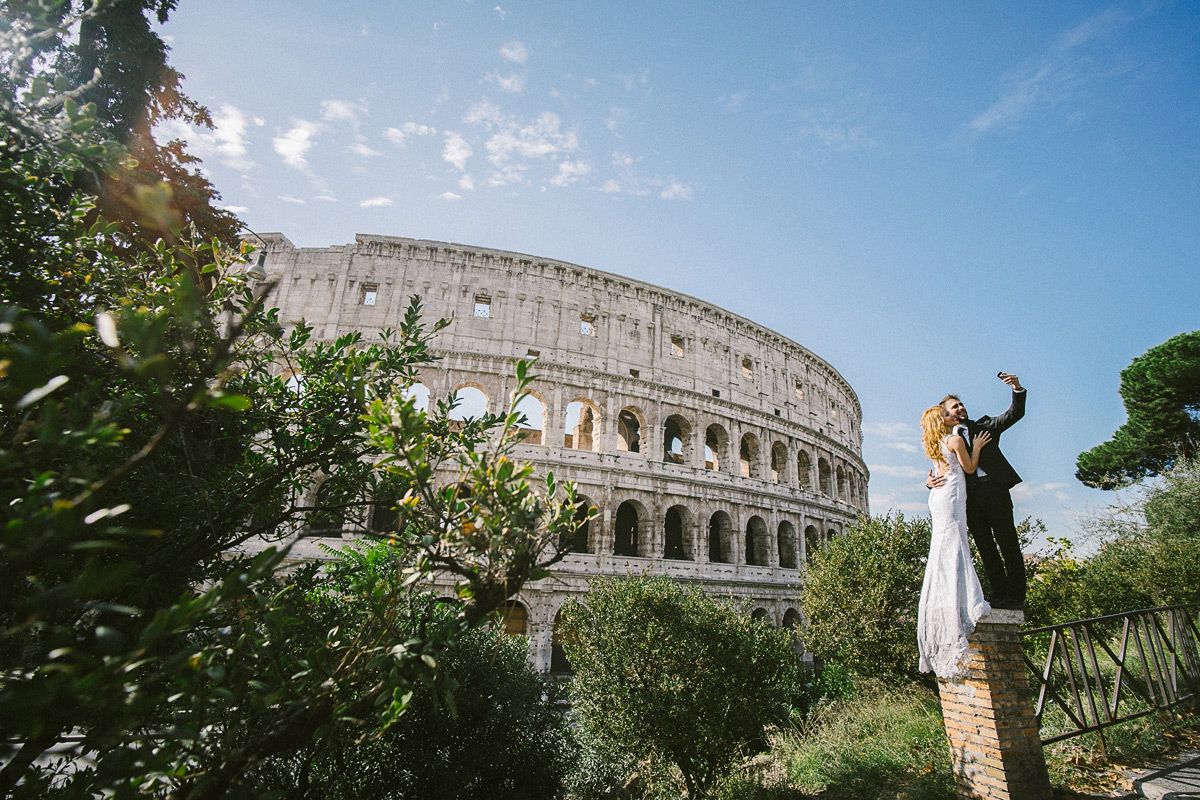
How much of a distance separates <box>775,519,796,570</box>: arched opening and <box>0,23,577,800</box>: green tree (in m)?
21.0

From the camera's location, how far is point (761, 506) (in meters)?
21.1

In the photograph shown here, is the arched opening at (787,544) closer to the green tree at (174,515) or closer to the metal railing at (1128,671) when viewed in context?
the metal railing at (1128,671)

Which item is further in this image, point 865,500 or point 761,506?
point 865,500

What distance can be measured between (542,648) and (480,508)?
50.7 feet

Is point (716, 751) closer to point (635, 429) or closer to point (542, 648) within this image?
point (542, 648)

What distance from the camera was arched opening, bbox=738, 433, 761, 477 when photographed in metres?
22.0

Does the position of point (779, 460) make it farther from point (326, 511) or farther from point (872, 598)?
point (326, 511)

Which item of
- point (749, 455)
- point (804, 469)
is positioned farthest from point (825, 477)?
point (749, 455)

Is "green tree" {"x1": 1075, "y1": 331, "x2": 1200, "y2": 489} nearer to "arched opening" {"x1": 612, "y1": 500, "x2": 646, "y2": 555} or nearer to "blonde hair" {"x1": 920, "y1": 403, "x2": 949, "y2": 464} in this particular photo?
"arched opening" {"x1": 612, "y1": 500, "x2": 646, "y2": 555}

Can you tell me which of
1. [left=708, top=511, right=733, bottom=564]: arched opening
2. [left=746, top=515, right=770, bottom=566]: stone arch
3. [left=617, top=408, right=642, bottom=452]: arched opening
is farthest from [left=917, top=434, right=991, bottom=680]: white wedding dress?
[left=746, top=515, right=770, bottom=566]: stone arch

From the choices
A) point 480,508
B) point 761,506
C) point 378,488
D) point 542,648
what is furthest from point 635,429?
point 480,508

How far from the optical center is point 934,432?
4.59 meters

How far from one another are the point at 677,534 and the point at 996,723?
16.6m

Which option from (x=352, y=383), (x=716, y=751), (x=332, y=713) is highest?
(x=352, y=383)
